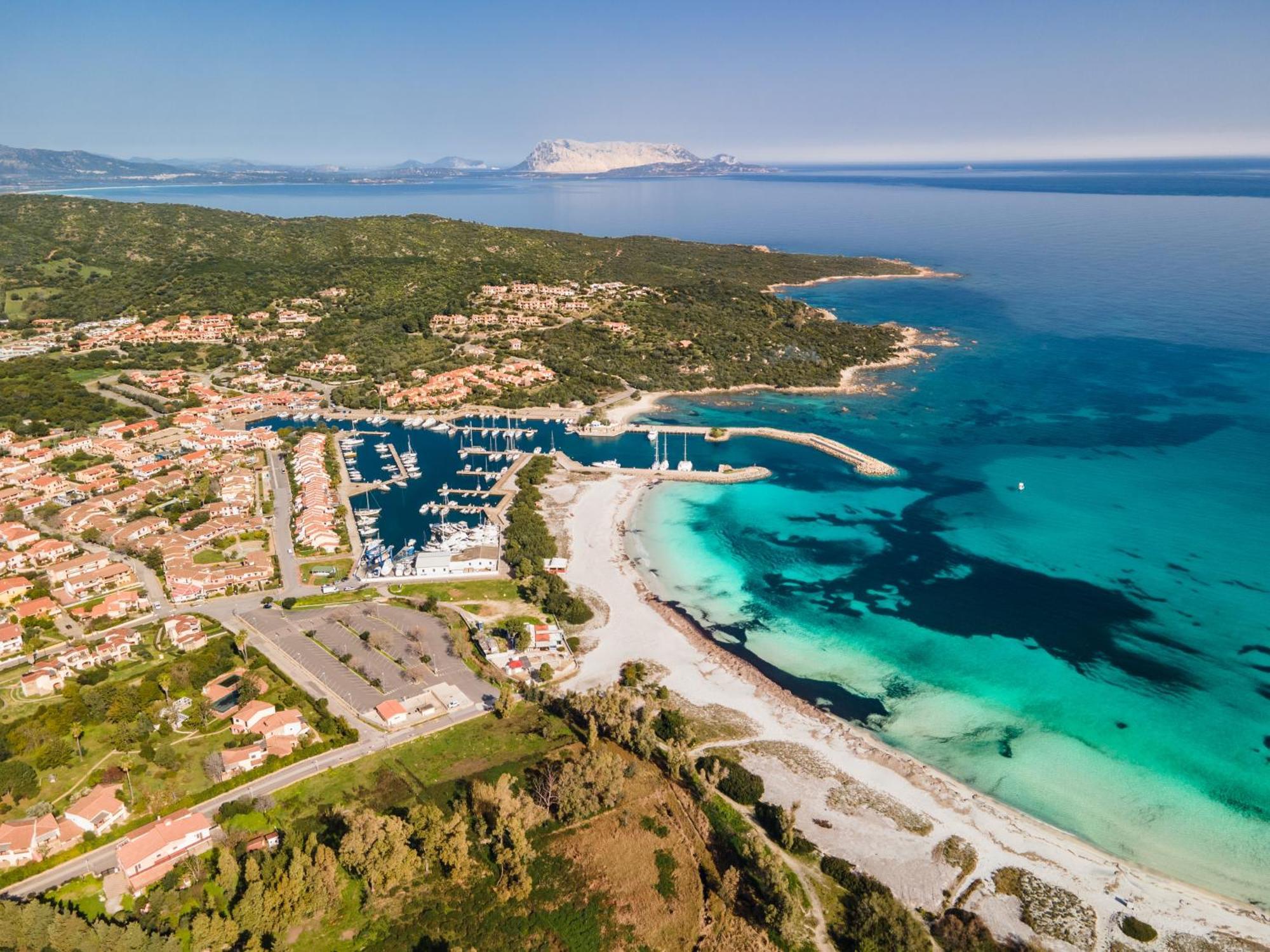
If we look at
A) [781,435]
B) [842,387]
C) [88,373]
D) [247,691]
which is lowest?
[247,691]

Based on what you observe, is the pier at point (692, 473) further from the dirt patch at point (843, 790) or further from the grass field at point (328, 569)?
the dirt patch at point (843, 790)

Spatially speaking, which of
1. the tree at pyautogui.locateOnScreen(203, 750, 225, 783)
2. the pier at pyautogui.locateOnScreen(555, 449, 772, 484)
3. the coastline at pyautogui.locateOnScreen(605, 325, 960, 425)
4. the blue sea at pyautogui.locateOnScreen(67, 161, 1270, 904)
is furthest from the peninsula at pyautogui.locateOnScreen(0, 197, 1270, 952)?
the blue sea at pyautogui.locateOnScreen(67, 161, 1270, 904)

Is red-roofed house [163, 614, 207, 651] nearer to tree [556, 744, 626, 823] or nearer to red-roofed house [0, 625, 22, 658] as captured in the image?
red-roofed house [0, 625, 22, 658]

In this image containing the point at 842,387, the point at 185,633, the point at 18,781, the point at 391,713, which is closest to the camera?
the point at 18,781

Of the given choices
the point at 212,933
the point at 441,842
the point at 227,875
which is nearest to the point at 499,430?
the point at 441,842

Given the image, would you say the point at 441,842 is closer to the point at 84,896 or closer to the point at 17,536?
the point at 84,896

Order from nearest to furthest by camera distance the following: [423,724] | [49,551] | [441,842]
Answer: [441,842]
[423,724]
[49,551]

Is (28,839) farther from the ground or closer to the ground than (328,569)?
farther from the ground
